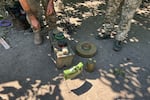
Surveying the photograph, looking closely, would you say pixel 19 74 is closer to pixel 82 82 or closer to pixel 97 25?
pixel 82 82

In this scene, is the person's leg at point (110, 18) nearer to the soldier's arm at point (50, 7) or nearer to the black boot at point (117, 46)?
the black boot at point (117, 46)

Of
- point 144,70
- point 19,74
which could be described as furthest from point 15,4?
point 144,70

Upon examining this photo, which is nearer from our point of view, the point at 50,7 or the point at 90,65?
the point at 90,65

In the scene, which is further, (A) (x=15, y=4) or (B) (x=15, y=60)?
(A) (x=15, y=4)

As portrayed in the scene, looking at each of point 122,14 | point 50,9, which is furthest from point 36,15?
point 122,14

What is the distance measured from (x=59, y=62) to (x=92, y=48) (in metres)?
0.92

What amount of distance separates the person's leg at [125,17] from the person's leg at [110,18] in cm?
24

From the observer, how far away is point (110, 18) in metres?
5.39

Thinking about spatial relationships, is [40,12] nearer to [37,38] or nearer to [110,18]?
[37,38]

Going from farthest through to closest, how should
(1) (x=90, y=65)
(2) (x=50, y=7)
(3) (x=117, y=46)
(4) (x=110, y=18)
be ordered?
(3) (x=117, y=46) → (4) (x=110, y=18) → (2) (x=50, y=7) → (1) (x=90, y=65)

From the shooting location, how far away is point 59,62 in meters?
4.98

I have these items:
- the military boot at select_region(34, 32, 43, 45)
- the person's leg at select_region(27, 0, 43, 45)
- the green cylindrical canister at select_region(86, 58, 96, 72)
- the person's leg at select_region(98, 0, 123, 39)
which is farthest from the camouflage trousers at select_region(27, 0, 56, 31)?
the green cylindrical canister at select_region(86, 58, 96, 72)

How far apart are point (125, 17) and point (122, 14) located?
9 cm

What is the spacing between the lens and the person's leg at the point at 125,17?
4.76m
